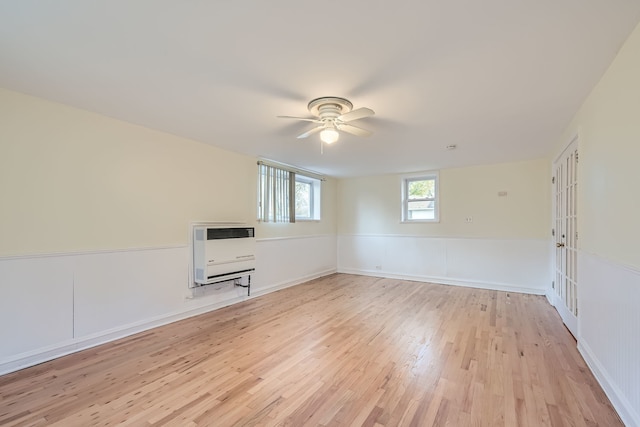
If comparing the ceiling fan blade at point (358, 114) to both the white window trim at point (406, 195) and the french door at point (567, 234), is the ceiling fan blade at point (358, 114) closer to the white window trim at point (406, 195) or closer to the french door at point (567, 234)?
the french door at point (567, 234)

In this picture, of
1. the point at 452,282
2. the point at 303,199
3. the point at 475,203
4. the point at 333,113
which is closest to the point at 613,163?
the point at 333,113

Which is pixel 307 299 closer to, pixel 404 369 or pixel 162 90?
pixel 404 369

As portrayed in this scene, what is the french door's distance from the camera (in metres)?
3.19

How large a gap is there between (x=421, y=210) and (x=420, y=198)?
0.82 ft

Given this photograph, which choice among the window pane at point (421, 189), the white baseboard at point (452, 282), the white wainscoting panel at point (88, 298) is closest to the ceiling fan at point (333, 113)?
the white wainscoting panel at point (88, 298)

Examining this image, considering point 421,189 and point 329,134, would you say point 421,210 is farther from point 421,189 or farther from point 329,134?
point 329,134

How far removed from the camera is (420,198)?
6199mm

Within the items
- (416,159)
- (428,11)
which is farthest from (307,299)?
(428,11)

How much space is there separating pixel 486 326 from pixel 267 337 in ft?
8.24

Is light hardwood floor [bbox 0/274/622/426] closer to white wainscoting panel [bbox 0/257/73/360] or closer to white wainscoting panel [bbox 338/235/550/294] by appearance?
white wainscoting panel [bbox 0/257/73/360]

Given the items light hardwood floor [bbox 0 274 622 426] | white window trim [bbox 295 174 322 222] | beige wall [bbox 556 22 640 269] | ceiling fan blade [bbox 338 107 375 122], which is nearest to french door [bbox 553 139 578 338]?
light hardwood floor [bbox 0 274 622 426]

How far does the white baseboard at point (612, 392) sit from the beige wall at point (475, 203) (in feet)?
9.70

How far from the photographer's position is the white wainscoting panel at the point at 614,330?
5.62ft

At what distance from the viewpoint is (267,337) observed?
125 inches
